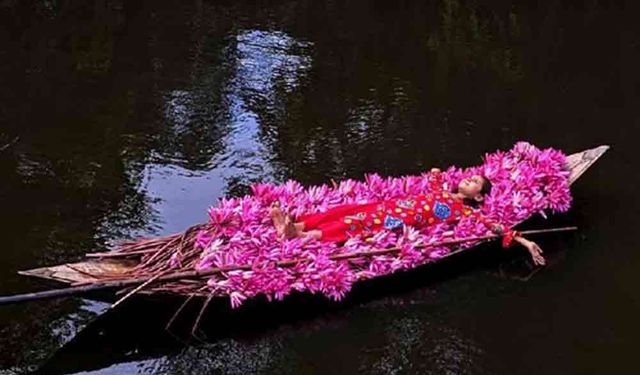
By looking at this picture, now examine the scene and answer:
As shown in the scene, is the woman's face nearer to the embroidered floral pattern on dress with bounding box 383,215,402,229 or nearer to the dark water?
the dark water

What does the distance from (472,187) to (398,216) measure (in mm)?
548

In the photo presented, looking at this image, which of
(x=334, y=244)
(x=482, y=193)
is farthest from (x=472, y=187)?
(x=334, y=244)

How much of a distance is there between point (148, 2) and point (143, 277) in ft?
19.2

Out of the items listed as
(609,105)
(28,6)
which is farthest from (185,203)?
(28,6)

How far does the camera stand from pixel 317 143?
20.9 feet

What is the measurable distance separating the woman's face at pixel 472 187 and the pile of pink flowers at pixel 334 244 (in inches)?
3.1

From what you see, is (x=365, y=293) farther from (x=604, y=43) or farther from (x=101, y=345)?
(x=604, y=43)

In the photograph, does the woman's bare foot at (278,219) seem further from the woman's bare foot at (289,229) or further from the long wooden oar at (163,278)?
the long wooden oar at (163,278)

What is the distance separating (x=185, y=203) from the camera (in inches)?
216

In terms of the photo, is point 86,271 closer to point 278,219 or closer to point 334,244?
point 278,219

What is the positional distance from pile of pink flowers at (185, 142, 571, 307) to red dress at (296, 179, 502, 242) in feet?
0.20

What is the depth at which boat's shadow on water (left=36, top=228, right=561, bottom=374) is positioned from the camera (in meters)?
4.18

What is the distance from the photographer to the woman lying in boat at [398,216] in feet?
15.1

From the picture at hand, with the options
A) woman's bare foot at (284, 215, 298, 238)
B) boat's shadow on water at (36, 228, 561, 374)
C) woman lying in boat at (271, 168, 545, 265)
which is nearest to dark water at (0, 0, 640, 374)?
boat's shadow on water at (36, 228, 561, 374)
